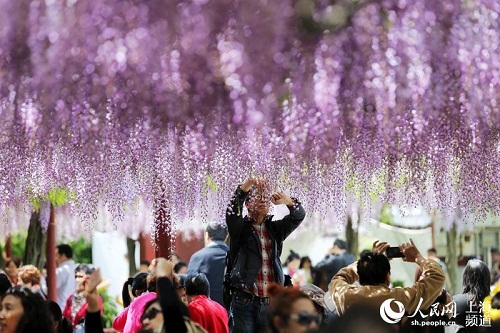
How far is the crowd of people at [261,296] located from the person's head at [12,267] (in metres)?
3.56

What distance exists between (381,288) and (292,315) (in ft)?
4.98

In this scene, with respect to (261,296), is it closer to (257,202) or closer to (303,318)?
(257,202)

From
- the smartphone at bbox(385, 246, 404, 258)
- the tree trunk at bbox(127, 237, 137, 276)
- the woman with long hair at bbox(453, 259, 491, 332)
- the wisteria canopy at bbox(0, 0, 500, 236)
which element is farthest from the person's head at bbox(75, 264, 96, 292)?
the tree trunk at bbox(127, 237, 137, 276)

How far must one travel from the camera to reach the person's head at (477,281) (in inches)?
328

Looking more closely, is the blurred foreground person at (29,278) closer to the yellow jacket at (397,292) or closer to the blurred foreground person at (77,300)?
the blurred foreground person at (77,300)

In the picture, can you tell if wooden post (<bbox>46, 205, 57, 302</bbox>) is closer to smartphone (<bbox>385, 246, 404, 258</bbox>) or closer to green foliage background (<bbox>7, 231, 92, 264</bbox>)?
smartphone (<bbox>385, 246, 404, 258</bbox>)

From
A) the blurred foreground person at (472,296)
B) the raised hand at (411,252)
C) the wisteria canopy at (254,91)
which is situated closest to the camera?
the wisteria canopy at (254,91)

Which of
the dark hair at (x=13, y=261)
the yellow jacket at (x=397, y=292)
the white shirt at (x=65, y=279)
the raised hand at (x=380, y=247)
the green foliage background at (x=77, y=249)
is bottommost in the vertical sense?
the yellow jacket at (x=397, y=292)

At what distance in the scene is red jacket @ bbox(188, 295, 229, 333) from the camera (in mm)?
8055

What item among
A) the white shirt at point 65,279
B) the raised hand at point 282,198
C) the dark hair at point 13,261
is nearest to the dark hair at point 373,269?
the raised hand at point 282,198

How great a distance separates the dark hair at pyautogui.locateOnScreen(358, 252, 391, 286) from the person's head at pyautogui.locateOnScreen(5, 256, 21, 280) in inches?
294

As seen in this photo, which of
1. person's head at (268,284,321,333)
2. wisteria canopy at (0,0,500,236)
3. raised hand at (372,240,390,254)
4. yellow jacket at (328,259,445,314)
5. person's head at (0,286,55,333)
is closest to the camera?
person's head at (268,284,321,333)

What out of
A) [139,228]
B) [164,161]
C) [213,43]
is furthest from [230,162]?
[139,228]

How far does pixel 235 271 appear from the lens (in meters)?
8.20
